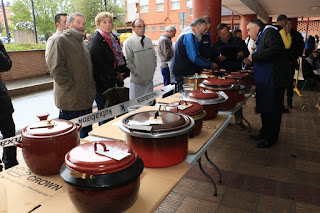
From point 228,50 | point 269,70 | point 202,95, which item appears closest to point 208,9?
point 228,50

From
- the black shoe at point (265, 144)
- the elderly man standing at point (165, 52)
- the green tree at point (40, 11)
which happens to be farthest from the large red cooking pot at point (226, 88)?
the green tree at point (40, 11)

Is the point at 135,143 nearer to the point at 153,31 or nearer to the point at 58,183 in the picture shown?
the point at 58,183

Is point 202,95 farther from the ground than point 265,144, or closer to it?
farther from the ground

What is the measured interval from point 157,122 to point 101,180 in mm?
422

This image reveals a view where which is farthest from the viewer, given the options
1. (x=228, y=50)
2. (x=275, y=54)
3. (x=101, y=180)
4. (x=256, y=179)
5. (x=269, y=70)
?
(x=228, y=50)

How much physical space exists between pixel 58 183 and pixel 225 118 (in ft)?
4.07

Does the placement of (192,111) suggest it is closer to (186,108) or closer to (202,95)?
(186,108)

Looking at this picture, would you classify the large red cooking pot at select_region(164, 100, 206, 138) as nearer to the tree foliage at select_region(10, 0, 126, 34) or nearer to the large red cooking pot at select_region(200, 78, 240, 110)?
the large red cooking pot at select_region(200, 78, 240, 110)

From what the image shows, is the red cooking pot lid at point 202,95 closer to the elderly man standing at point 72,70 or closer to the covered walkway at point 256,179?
the covered walkway at point 256,179

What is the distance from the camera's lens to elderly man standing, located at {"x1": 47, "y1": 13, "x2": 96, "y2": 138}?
2324mm

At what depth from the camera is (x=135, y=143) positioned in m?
1.09

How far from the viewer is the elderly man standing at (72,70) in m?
2.32

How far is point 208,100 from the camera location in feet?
5.49

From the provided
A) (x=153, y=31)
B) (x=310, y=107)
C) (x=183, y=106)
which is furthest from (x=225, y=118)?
(x=153, y=31)
